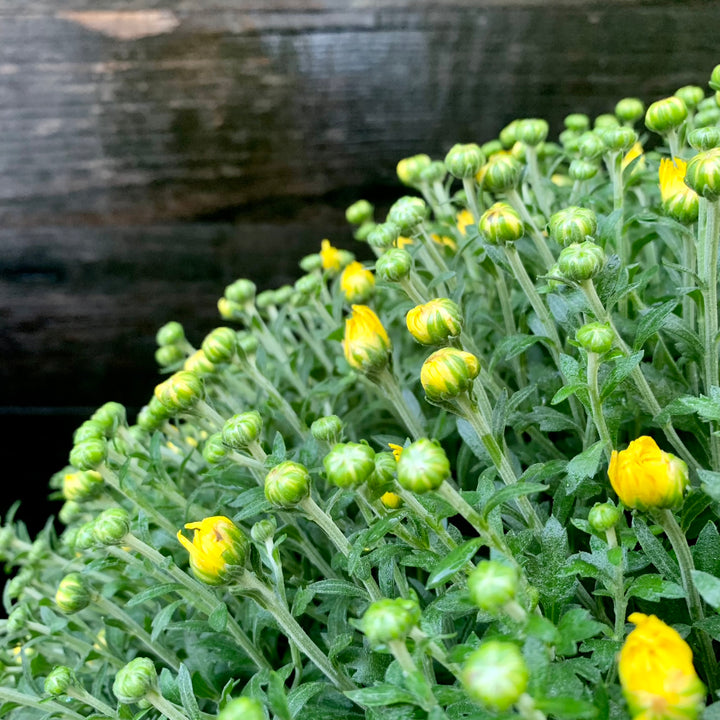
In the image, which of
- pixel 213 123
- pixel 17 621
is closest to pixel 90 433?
pixel 17 621

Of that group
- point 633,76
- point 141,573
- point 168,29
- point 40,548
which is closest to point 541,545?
point 141,573

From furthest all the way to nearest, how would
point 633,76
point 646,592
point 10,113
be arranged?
point 10,113, point 633,76, point 646,592

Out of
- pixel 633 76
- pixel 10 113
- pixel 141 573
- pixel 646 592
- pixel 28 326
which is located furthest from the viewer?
pixel 28 326

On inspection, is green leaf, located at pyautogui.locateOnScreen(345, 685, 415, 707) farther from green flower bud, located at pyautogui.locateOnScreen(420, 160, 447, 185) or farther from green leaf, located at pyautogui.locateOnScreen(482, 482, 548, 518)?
green flower bud, located at pyautogui.locateOnScreen(420, 160, 447, 185)

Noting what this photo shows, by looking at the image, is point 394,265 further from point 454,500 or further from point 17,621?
point 17,621

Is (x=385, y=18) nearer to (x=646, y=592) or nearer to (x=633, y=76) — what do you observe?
(x=633, y=76)

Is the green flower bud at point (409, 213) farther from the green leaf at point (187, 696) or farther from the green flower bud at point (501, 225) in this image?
the green leaf at point (187, 696)

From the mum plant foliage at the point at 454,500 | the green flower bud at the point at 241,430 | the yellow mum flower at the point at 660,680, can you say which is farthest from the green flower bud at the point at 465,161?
the yellow mum flower at the point at 660,680
